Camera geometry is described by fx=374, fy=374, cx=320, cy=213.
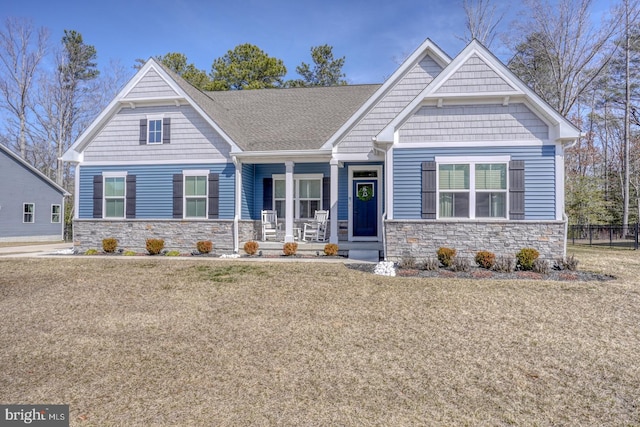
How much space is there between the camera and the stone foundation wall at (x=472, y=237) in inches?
384

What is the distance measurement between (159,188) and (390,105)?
330 inches

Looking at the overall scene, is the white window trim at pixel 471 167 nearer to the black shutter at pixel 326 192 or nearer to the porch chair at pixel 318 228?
the porch chair at pixel 318 228

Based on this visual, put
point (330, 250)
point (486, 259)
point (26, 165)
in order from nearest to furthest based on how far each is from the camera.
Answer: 1. point (486, 259)
2. point (330, 250)
3. point (26, 165)

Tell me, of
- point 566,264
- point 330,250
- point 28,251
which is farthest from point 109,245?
point 566,264

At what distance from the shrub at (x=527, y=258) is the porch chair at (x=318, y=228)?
19.9ft

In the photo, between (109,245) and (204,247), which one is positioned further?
(109,245)

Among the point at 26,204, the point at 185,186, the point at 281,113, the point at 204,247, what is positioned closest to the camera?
the point at 204,247

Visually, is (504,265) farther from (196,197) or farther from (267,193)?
(196,197)

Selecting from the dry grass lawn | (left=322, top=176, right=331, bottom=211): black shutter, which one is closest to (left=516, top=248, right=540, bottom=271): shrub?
the dry grass lawn

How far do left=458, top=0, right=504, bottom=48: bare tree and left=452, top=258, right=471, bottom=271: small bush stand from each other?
16465mm

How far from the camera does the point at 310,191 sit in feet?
45.5

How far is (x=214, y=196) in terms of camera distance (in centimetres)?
1273

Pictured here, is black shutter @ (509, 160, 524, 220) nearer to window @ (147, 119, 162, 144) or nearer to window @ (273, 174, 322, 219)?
window @ (273, 174, 322, 219)

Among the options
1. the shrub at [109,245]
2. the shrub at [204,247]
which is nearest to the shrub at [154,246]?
the shrub at [204,247]
